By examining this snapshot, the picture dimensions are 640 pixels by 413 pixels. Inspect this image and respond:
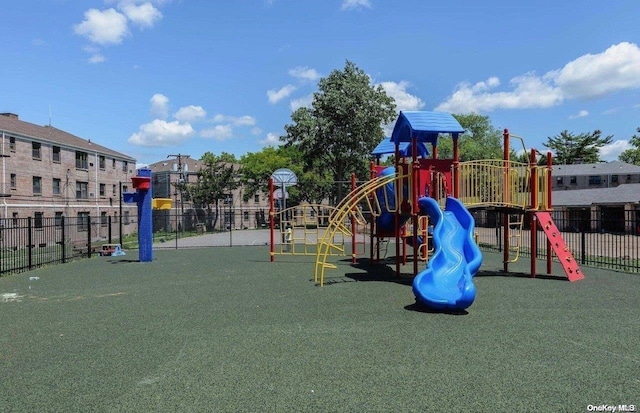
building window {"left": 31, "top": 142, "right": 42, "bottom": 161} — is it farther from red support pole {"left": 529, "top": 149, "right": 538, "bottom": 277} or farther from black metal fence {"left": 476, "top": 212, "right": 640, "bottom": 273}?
red support pole {"left": 529, "top": 149, "right": 538, "bottom": 277}

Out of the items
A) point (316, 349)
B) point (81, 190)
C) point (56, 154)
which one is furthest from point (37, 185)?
point (316, 349)

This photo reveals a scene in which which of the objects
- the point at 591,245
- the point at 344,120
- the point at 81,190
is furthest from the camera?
the point at 81,190

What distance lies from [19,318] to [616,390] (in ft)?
28.1

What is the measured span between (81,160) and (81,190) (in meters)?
2.83

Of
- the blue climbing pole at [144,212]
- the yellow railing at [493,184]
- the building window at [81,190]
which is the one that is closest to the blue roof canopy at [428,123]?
the yellow railing at [493,184]

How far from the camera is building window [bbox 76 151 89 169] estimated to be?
1570 inches

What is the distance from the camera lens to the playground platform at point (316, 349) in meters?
3.95

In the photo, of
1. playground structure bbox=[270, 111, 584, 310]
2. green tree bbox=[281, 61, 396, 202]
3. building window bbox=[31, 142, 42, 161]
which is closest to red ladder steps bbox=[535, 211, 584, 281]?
playground structure bbox=[270, 111, 584, 310]

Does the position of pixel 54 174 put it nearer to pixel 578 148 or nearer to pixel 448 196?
pixel 448 196

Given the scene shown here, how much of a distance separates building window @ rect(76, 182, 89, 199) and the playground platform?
3331 centimetres

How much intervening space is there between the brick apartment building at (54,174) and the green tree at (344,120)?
15.5 metres

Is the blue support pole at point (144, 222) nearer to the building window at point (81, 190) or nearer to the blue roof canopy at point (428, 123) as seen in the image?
the blue roof canopy at point (428, 123)

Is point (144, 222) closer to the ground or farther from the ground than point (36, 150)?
closer to the ground

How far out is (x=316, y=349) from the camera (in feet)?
17.6
